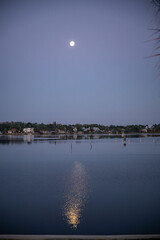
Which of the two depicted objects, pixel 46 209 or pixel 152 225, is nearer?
pixel 152 225

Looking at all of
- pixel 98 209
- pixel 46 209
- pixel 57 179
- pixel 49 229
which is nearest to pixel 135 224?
pixel 98 209

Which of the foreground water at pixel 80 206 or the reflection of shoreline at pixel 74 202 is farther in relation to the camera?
the reflection of shoreline at pixel 74 202

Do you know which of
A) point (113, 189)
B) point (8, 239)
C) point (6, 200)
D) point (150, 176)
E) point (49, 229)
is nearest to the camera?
point (8, 239)

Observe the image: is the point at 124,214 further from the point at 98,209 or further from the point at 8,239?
the point at 8,239

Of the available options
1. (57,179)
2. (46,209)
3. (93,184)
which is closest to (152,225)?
(46,209)

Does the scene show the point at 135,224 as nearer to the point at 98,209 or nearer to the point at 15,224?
the point at 98,209

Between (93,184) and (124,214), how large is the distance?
753 centimetres

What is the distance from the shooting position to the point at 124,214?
12367mm

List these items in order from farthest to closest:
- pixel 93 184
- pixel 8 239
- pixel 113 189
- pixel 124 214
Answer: pixel 93 184, pixel 113 189, pixel 124 214, pixel 8 239

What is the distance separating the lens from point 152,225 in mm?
10648

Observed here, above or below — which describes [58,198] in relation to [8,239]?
below

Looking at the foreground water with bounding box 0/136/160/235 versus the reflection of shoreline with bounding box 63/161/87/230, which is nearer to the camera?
the foreground water with bounding box 0/136/160/235

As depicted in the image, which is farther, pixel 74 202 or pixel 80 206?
pixel 74 202

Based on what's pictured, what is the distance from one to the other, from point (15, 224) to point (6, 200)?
451cm
